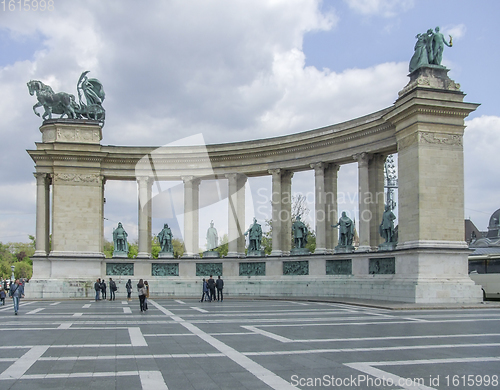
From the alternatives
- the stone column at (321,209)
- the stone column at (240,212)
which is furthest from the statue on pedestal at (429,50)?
the stone column at (240,212)

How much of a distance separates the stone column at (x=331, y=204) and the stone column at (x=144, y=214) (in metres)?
16.0

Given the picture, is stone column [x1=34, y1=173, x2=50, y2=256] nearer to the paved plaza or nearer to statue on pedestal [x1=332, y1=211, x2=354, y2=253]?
the paved plaza

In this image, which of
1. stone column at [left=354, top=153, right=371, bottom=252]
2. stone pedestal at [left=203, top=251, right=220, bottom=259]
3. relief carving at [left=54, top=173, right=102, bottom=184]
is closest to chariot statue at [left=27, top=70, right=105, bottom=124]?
relief carving at [left=54, top=173, right=102, bottom=184]

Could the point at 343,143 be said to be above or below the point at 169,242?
above

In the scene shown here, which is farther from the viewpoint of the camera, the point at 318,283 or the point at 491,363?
the point at 318,283

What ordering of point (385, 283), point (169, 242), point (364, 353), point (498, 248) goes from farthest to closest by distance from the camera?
point (498, 248) → point (169, 242) → point (385, 283) → point (364, 353)

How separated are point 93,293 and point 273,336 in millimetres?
30955

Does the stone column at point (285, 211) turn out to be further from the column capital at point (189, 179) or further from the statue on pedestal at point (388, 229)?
the statue on pedestal at point (388, 229)

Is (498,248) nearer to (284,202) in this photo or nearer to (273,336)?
(284,202)

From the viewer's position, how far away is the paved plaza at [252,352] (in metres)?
12.1

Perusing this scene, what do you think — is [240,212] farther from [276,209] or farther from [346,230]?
[346,230]

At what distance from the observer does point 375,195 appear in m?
42.0

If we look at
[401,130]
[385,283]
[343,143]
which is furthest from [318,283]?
[401,130]

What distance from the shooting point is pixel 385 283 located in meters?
37.0
